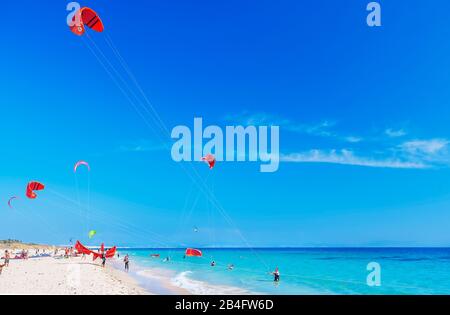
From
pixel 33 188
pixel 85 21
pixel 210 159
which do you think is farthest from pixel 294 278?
pixel 85 21

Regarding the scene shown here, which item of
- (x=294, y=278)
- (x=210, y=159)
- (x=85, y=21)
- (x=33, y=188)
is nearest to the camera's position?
(x=85, y=21)

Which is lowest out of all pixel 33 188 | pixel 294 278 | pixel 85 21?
pixel 294 278

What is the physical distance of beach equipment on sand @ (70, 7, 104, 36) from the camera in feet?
45.3

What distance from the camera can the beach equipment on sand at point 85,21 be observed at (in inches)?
543

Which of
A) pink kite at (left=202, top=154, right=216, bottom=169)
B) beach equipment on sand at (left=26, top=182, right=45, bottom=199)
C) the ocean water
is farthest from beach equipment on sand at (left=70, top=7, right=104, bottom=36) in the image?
beach equipment on sand at (left=26, top=182, right=45, bottom=199)

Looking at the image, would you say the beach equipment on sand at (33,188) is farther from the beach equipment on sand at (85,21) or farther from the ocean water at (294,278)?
the beach equipment on sand at (85,21)

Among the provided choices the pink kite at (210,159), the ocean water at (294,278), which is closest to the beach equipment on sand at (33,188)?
the ocean water at (294,278)

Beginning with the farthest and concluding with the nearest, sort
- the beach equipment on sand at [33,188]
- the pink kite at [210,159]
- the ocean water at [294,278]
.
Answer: the beach equipment on sand at [33,188] → the ocean water at [294,278] → the pink kite at [210,159]

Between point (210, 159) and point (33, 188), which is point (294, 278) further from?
point (33, 188)

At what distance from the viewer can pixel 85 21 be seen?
1402 cm
